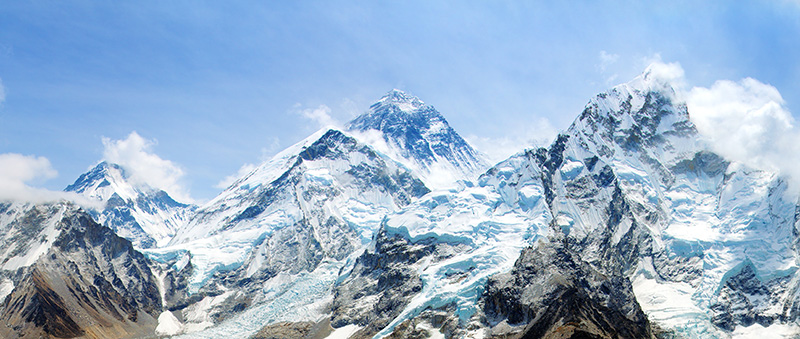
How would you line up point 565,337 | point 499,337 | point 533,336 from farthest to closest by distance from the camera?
point 499,337
point 533,336
point 565,337

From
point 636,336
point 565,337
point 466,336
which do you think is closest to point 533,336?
point 565,337

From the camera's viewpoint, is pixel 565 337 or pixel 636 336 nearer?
pixel 565 337

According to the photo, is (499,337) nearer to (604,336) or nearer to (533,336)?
(533,336)

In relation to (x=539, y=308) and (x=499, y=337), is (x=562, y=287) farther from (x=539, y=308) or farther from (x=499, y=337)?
(x=499, y=337)

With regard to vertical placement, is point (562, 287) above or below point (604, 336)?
above

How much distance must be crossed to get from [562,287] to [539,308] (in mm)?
8490

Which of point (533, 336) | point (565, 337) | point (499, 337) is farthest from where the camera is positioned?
point (499, 337)

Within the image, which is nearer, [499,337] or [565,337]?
[565,337]

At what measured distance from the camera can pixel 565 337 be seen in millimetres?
167375

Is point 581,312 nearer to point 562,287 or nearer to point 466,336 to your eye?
point 562,287

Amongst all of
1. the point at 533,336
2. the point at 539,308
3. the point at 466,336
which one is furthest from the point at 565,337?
the point at 466,336

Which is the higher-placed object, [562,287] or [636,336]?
[562,287]

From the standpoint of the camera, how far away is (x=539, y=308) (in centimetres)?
19225

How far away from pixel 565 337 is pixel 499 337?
2703 centimetres
